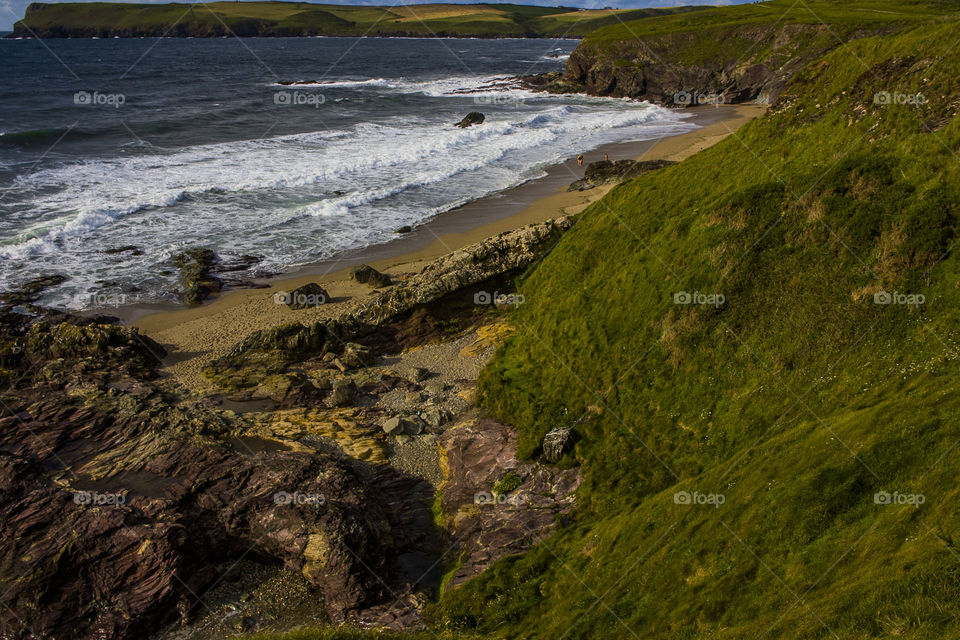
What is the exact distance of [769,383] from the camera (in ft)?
43.7

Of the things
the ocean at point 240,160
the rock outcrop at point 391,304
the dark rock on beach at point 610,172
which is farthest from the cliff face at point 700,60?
the rock outcrop at point 391,304

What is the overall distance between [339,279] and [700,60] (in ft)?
242

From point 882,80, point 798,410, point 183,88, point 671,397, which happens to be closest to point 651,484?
point 671,397

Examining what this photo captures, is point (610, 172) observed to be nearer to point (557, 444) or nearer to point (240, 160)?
point (240, 160)

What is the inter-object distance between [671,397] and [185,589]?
1145 cm

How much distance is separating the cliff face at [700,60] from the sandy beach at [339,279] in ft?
125

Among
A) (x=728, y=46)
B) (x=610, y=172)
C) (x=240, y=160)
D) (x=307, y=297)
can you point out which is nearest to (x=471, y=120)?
(x=240, y=160)

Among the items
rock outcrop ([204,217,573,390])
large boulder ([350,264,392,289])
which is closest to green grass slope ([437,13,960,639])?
rock outcrop ([204,217,573,390])

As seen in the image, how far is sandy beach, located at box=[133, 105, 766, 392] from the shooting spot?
24844 mm

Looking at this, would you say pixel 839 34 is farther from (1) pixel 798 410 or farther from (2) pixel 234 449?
(2) pixel 234 449

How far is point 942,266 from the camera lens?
12.7 metres

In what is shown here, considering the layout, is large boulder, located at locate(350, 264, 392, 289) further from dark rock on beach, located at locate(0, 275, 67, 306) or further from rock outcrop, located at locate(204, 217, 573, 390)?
dark rock on beach, located at locate(0, 275, 67, 306)

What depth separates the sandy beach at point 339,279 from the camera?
24.8 metres

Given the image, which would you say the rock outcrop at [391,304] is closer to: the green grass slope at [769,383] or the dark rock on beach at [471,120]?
the green grass slope at [769,383]
